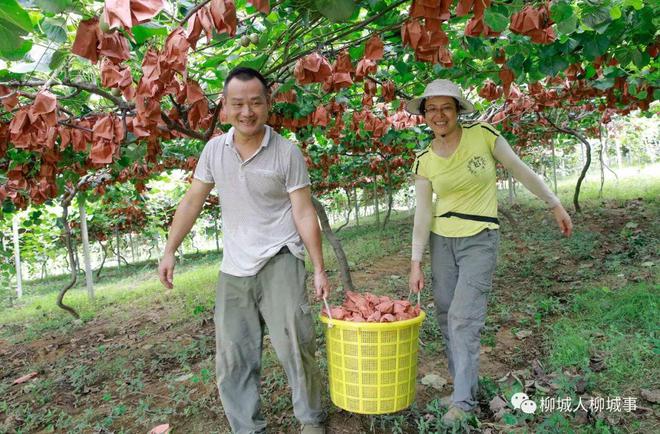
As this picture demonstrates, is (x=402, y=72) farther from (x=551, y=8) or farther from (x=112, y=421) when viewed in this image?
(x=112, y=421)

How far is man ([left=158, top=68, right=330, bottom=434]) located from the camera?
2461mm

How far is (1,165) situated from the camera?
14.8 ft

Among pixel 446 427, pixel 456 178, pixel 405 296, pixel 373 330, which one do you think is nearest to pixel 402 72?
pixel 456 178

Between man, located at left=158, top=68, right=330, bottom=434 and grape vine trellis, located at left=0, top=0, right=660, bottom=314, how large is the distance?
34 centimetres

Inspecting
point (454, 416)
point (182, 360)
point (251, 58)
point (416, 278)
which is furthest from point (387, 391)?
point (182, 360)

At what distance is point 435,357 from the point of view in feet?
12.1

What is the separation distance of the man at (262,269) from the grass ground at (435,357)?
43cm

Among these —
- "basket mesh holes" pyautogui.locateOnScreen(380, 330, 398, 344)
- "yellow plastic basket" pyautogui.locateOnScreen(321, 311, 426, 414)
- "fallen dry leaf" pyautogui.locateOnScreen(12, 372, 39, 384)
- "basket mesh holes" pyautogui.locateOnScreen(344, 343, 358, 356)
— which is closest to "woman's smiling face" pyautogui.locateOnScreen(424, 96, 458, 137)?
"yellow plastic basket" pyautogui.locateOnScreen(321, 311, 426, 414)

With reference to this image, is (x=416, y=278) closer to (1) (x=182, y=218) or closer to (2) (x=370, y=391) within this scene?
(2) (x=370, y=391)

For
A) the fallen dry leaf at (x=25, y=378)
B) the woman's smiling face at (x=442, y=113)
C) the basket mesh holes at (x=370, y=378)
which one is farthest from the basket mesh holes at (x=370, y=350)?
the fallen dry leaf at (x=25, y=378)

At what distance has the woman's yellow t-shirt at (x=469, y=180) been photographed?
8.91 ft

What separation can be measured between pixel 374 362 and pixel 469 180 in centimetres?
113

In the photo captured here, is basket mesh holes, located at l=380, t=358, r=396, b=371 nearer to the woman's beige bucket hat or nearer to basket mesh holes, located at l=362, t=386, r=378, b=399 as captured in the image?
basket mesh holes, located at l=362, t=386, r=378, b=399

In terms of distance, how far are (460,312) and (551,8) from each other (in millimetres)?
1551
